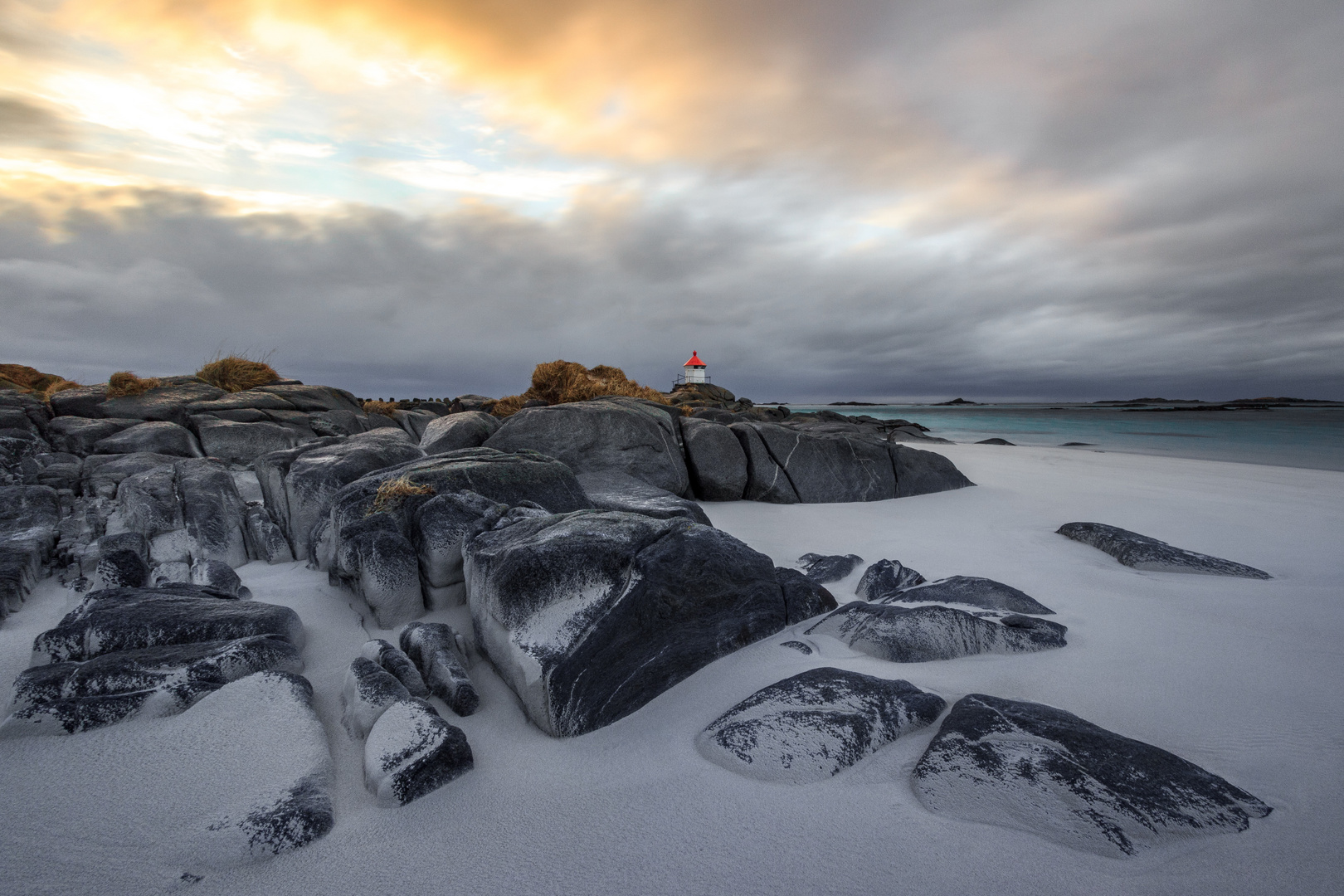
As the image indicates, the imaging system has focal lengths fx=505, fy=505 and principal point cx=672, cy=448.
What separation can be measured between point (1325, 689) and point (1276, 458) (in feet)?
74.0

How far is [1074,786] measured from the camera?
2072mm

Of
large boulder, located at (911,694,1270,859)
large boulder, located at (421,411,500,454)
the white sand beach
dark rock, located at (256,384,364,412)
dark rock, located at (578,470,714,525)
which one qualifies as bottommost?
the white sand beach

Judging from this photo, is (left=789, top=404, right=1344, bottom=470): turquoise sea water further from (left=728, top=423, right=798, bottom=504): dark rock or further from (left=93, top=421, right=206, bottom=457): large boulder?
(left=93, top=421, right=206, bottom=457): large boulder

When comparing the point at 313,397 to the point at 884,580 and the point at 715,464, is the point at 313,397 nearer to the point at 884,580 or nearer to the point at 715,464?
the point at 715,464

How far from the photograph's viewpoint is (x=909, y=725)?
2.59m

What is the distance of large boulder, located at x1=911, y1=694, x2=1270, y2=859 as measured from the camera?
6.39 ft

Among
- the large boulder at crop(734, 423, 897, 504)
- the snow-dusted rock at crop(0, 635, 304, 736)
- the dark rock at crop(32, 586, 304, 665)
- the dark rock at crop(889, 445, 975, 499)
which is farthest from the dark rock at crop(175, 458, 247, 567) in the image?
the dark rock at crop(889, 445, 975, 499)

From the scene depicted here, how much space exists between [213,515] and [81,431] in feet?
24.2

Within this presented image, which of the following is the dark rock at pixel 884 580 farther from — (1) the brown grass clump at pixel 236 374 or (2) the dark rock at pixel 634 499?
(1) the brown grass clump at pixel 236 374

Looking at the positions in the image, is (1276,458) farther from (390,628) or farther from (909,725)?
(390,628)

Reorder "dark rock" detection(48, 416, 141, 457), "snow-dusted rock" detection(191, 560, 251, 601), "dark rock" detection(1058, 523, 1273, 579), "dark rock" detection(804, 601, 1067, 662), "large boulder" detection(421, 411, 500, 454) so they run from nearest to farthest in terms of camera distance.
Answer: "dark rock" detection(804, 601, 1067, 662) < "snow-dusted rock" detection(191, 560, 251, 601) < "dark rock" detection(1058, 523, 1273, 579) < "large boulder" detection(421, 411, 500, 454) < "dark rock" detection(48, 416, 141, 457)

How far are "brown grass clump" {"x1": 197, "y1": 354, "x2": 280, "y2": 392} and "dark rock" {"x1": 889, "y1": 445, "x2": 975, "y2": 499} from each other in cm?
1713

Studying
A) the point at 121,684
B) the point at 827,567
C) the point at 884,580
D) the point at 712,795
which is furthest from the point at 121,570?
the point at 884,580

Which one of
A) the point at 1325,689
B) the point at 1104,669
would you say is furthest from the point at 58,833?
the point at 1325,689
